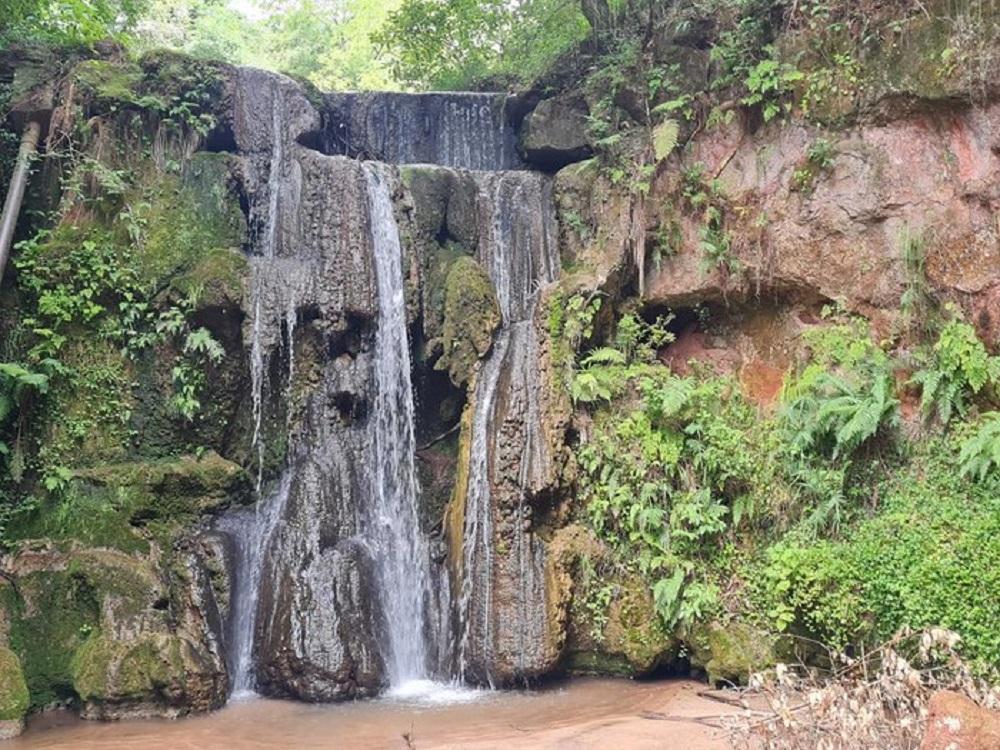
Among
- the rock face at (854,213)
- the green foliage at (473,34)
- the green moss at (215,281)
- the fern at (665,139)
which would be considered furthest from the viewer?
the green foliage at (473,34)

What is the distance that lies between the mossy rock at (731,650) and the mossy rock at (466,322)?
4.39 metres

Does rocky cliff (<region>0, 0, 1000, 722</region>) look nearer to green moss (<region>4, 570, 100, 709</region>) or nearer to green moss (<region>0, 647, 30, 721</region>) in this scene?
green moss (<region>4, 570, 100, 709</region>)

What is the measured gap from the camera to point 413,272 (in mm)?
11711

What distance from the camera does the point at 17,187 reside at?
34.5 feet

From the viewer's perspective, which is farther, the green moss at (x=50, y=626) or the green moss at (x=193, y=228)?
the green moss at (x=193, y=228)

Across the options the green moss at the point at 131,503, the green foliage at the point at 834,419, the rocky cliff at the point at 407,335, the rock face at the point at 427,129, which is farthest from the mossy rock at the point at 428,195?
the green foliage at the point at 834,419

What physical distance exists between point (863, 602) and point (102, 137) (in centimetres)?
1110

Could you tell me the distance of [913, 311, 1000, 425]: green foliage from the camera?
8.56 meters

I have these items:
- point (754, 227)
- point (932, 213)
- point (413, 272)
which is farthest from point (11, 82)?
point (932, 213)

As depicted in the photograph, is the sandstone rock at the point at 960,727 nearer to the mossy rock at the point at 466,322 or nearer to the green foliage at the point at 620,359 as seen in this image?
the green foliage at the point at 620,359

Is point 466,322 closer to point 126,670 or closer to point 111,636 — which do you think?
point 111,636

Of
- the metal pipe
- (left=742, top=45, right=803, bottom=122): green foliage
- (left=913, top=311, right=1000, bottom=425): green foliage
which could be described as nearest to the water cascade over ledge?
the metal pipe

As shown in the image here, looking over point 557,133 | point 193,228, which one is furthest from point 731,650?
point 557,133

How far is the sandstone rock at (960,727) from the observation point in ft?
14.8
